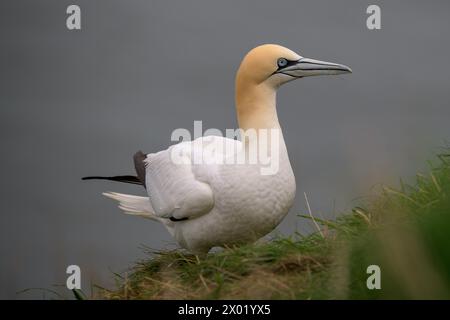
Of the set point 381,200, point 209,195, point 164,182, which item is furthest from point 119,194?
point 381,200

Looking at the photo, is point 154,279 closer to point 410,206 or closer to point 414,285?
point 410,206

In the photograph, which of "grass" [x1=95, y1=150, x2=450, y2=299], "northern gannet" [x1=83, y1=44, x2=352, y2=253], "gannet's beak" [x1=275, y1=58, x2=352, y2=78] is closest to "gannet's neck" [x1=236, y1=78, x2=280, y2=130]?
"northern gannet" [x1=83, y1=44, x2=352, y2=253]

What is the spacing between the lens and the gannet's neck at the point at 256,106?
26.3ft

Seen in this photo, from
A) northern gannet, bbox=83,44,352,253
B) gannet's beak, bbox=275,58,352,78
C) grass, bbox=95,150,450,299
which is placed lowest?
grass, bbox=95,150,450,299

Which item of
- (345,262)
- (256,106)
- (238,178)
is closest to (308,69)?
(256,106)

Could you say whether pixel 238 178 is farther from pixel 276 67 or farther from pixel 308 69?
pixel 308 69

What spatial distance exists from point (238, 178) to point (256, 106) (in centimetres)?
83

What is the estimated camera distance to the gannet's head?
8070mm

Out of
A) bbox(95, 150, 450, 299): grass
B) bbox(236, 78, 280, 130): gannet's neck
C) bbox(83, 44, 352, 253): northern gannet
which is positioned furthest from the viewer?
bbox(236, 78, 280, 130): gannet's neck

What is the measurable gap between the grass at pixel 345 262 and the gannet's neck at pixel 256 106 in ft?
3.18

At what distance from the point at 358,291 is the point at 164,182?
10.7ft

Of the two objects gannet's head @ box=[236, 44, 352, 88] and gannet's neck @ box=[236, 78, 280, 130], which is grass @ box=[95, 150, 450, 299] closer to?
gannet's neck @ box=[236, 78, 280, 130]

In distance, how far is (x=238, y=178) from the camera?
7543mm

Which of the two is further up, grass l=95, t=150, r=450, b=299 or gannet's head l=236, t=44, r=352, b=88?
gannet's head l=236, t=44, r=352, b=88
